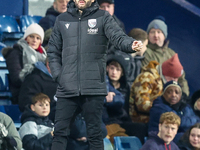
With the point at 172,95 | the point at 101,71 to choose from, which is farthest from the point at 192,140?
the point at 101,71

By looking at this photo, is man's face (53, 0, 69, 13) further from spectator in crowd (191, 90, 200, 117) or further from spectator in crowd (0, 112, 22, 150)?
spectator in crowd (0, 112, 22, 150)

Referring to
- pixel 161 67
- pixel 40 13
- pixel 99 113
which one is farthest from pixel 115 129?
pixel 40 13

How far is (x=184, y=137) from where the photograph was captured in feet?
19.4

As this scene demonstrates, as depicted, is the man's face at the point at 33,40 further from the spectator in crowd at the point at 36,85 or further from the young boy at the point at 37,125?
the young boy at the point at 37,125

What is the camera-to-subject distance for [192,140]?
588cm

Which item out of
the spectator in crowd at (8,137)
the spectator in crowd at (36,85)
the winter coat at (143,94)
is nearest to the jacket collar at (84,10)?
the spectator in crowd at (8,137)

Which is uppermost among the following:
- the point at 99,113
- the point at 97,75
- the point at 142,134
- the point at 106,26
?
the point at 106,26

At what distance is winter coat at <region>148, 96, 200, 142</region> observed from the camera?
19.7 feet

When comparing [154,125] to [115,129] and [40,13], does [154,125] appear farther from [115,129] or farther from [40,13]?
[40,13]

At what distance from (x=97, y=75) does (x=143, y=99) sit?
7.72 ft

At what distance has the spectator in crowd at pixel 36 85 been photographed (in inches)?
234

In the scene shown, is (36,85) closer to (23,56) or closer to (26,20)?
(23,56)

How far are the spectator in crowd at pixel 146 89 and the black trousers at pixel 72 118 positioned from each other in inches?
90.9

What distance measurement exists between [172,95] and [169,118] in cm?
64
